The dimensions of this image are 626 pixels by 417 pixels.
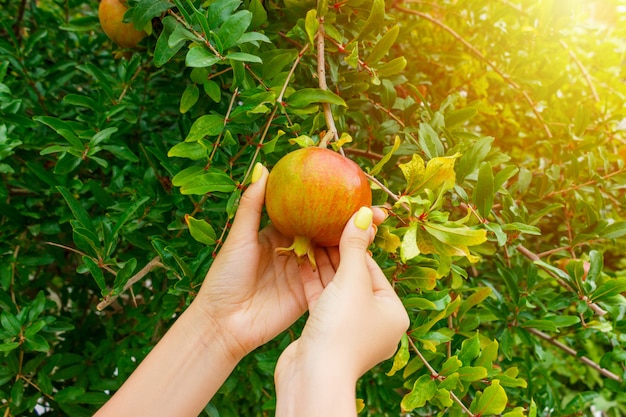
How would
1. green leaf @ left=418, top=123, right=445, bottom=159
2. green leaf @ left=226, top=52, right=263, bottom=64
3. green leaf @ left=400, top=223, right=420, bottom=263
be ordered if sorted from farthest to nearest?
green leaf @ left=418, top=123, right=445, bottom=159 → green leaf @ left=226, top=52, right=263, bottom=64 → green leaf @ left=400, top=223, right=420, bottom=263

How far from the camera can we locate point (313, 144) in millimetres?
938

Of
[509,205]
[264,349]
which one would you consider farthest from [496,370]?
[264,349]

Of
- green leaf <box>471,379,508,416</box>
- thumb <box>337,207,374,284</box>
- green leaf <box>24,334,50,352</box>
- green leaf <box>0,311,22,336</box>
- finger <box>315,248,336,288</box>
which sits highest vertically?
thumb <box>337,207,374,284</box>

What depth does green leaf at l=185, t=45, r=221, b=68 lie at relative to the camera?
85 centimetres

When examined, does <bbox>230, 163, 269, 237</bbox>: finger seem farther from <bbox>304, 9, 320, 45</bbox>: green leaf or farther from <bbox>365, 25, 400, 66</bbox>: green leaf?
<bbox>365, 25, 400, 66</bbox>: green leaf

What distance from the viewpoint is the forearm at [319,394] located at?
2.61 ft

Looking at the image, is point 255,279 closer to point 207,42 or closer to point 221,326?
point 221,326

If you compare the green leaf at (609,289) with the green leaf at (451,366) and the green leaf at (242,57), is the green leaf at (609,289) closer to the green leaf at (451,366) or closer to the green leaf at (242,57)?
the green leaf at (451,366)

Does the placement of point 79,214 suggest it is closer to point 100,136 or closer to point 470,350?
point 100,136

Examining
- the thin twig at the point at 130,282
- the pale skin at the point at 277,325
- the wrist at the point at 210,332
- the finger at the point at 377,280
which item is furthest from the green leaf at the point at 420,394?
the thin twig at the point at 130,282

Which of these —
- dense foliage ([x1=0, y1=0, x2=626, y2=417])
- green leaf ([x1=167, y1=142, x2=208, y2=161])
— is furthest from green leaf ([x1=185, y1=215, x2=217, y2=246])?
green leaf ([x1=167, y1=142, x2=208, y2=161])

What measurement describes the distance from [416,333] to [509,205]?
0.43 metres

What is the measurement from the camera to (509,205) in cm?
118

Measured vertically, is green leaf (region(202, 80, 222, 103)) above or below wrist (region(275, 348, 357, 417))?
above
